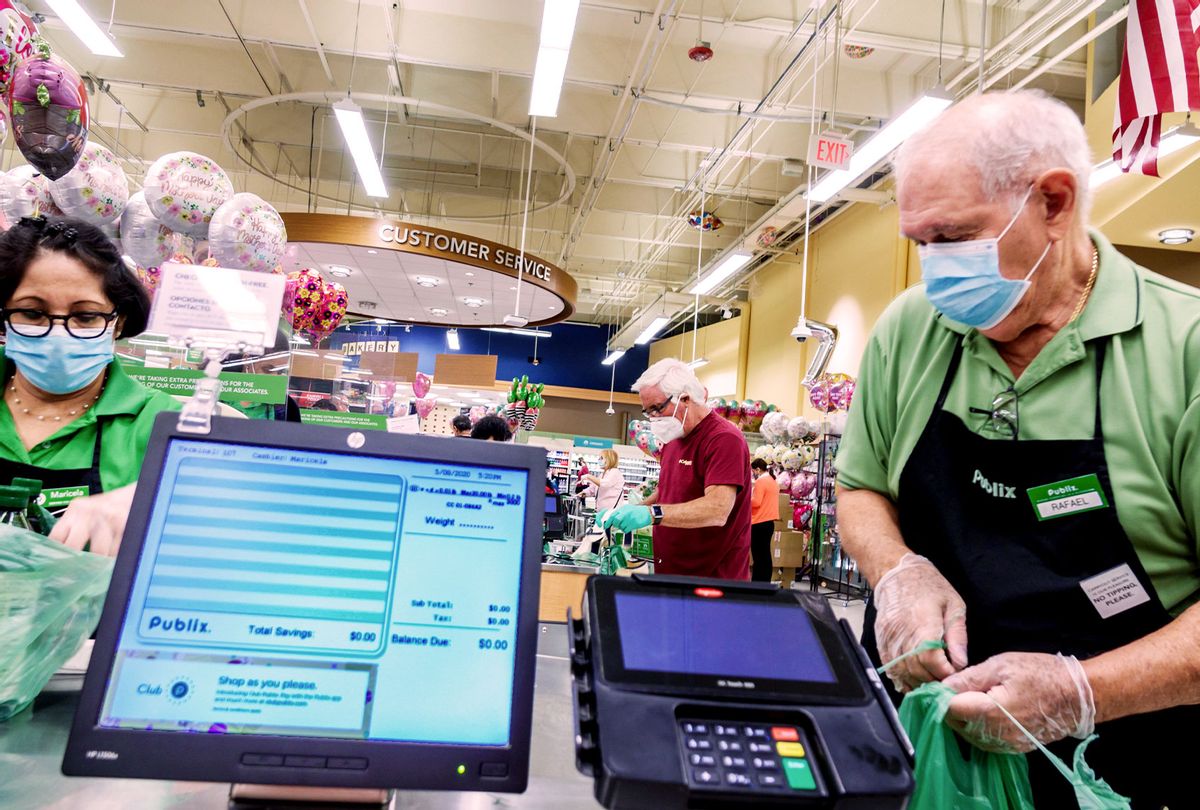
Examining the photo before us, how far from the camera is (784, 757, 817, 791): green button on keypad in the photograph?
0.64 m

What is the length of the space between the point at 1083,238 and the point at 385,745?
124cm

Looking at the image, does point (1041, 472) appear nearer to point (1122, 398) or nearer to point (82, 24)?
point (1122, 398)

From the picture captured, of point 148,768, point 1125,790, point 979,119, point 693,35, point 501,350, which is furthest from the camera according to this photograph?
point 501,350

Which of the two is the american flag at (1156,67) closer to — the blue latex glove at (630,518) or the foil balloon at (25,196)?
the blue latex glove at (630,518)

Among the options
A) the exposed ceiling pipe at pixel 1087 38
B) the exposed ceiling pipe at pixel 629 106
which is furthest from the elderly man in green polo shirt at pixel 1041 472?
the exposed ceiling pipe at pixel 629 106

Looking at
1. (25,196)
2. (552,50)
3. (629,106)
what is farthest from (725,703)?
(629,106)

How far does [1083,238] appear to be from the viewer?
1180 mm

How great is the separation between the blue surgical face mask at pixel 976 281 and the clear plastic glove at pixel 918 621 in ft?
1.36

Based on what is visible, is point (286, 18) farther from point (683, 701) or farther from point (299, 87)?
point (683, 701)

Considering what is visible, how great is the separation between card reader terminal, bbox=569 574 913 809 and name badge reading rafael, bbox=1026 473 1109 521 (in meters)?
0.48

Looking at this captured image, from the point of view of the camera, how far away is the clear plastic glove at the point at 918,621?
3.00ft

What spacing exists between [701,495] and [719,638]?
2305 millimetres

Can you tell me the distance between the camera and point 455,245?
9320 mm

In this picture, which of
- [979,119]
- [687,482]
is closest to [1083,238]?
[979,119]
